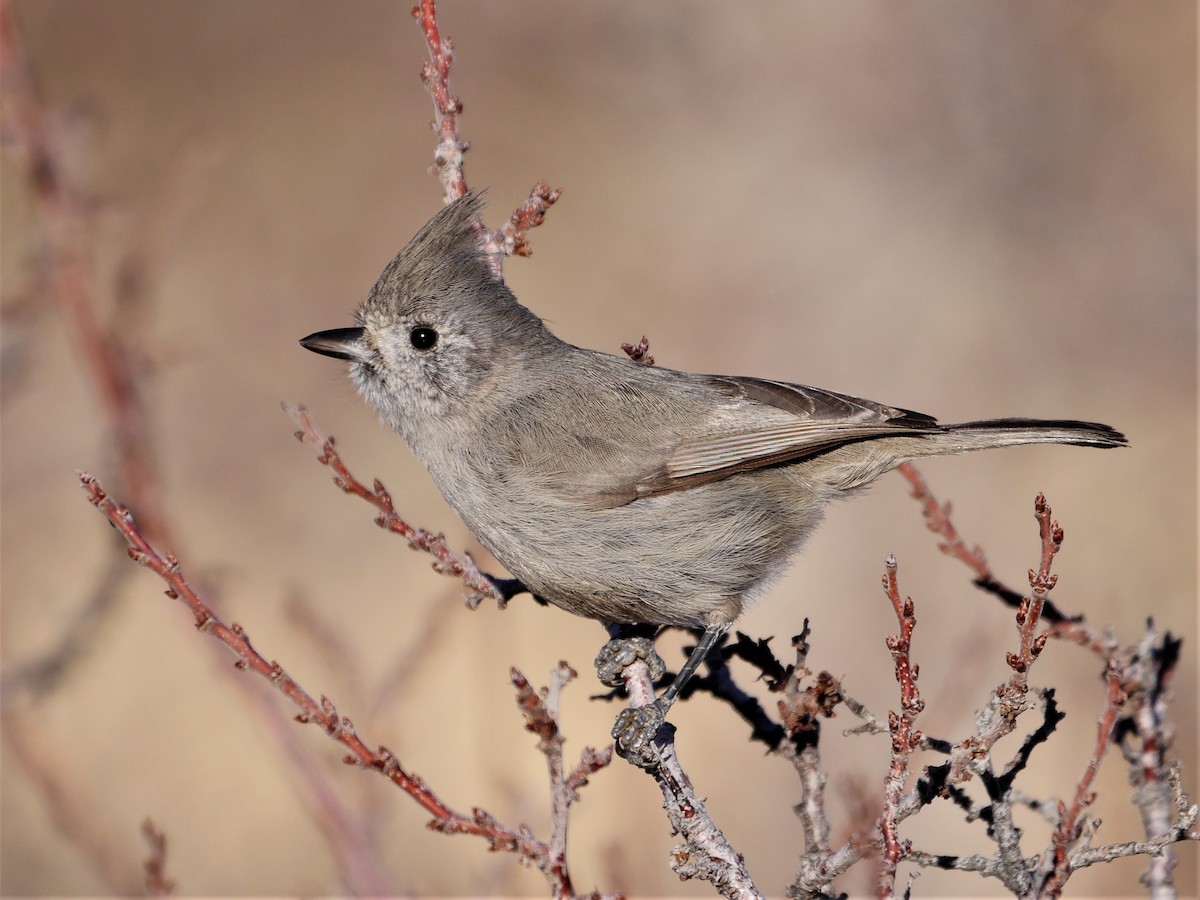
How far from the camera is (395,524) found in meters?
3.24

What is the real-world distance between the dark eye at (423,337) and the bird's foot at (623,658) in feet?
3.72

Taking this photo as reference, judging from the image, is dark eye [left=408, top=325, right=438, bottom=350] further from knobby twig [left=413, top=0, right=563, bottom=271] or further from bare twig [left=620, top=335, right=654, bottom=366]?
bare twig [left=620, top=335, right=654, bottom=366]

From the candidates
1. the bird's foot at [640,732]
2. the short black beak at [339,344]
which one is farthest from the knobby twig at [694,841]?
the short black beak at [339,344]

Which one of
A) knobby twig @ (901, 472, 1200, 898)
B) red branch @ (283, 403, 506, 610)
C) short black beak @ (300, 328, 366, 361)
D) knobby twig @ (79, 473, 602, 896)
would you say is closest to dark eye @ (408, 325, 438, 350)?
short black beak @ (300, 328, 366, 361)

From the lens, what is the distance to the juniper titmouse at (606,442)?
11.8ft

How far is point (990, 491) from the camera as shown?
7.41 meters

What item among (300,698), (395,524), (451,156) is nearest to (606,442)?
(395,524)

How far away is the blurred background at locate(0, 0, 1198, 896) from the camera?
6.03 meters

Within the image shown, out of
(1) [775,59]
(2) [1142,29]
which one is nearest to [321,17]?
(1) [775,59]

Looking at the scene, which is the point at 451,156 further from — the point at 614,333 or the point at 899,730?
the point at 614,333

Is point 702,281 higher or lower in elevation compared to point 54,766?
higher

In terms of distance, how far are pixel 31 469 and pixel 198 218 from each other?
276 centimetres

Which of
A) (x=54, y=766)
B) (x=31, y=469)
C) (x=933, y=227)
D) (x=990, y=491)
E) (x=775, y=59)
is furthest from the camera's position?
(x=775, y=59)

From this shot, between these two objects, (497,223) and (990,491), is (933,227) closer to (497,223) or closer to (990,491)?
(990,491)
